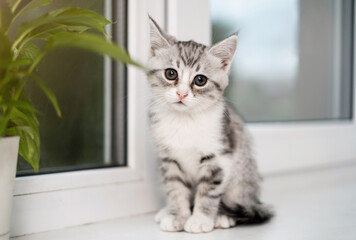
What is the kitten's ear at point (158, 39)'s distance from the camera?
3.55ft

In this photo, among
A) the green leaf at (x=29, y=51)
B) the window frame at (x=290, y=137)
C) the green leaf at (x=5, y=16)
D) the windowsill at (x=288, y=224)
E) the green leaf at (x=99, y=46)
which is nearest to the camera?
the green leaf at (x=99, y=46)

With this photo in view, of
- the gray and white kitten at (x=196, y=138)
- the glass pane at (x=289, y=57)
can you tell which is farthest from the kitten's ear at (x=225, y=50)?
the glass pane at (x=289, y=57)

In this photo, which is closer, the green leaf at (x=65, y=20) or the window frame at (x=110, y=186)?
the green leaf at (x=65, y=20)

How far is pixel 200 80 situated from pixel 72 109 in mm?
431

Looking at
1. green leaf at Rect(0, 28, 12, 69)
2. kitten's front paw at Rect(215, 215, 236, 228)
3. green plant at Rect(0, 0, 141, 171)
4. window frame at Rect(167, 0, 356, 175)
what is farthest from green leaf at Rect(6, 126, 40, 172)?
window frame at Rect(167, 0, 356, 175)

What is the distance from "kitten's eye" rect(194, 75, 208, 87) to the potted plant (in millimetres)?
361

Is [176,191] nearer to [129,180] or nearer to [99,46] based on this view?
[129,180]

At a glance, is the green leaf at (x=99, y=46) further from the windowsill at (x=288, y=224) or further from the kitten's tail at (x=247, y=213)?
the kitten's tail at (x=247, y=213)

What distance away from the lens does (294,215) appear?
1.23 m

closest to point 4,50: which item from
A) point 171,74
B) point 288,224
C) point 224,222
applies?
point 171,74

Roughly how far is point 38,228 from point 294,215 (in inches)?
31.2

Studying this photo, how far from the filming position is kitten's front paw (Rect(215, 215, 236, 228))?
3.57 feet

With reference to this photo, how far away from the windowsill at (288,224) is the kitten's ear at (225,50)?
49cm

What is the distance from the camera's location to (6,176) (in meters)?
0.74
